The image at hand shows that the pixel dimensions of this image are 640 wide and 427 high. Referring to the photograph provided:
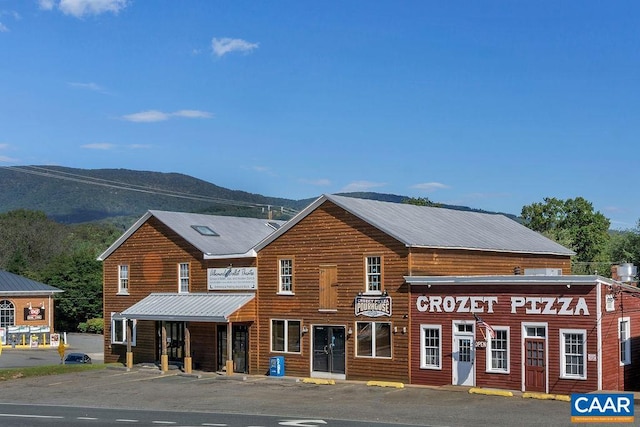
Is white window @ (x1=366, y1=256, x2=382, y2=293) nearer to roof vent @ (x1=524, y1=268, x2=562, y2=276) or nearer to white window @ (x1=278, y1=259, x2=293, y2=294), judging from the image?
white window @ (x1=278, y1=259, x2=293, y2=294)

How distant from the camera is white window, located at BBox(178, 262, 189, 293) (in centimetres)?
4584

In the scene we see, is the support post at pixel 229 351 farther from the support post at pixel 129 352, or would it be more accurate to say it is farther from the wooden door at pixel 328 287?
the support post at pixel 129 352

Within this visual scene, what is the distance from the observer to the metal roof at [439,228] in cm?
3794

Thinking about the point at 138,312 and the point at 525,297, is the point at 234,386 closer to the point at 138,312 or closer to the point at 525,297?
the point at 138,312

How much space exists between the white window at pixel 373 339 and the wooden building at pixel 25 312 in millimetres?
41712

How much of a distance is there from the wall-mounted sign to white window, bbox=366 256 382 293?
0.42m

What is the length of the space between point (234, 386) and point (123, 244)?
1548 centimetres

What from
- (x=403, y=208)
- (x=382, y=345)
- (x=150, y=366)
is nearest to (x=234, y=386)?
(x=382, y=345)

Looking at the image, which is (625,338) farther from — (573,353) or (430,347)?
(430,347)

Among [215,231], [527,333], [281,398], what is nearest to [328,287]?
[281,398]

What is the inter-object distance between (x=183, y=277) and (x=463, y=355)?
17470 mm

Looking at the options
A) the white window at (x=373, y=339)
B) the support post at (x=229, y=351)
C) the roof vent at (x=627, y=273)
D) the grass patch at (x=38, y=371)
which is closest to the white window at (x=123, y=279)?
the grass patch at (x=38, y=371)

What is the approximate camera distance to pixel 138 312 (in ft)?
146

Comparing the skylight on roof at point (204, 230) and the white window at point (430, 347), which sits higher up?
the skylight on roof at point (204, 230)
